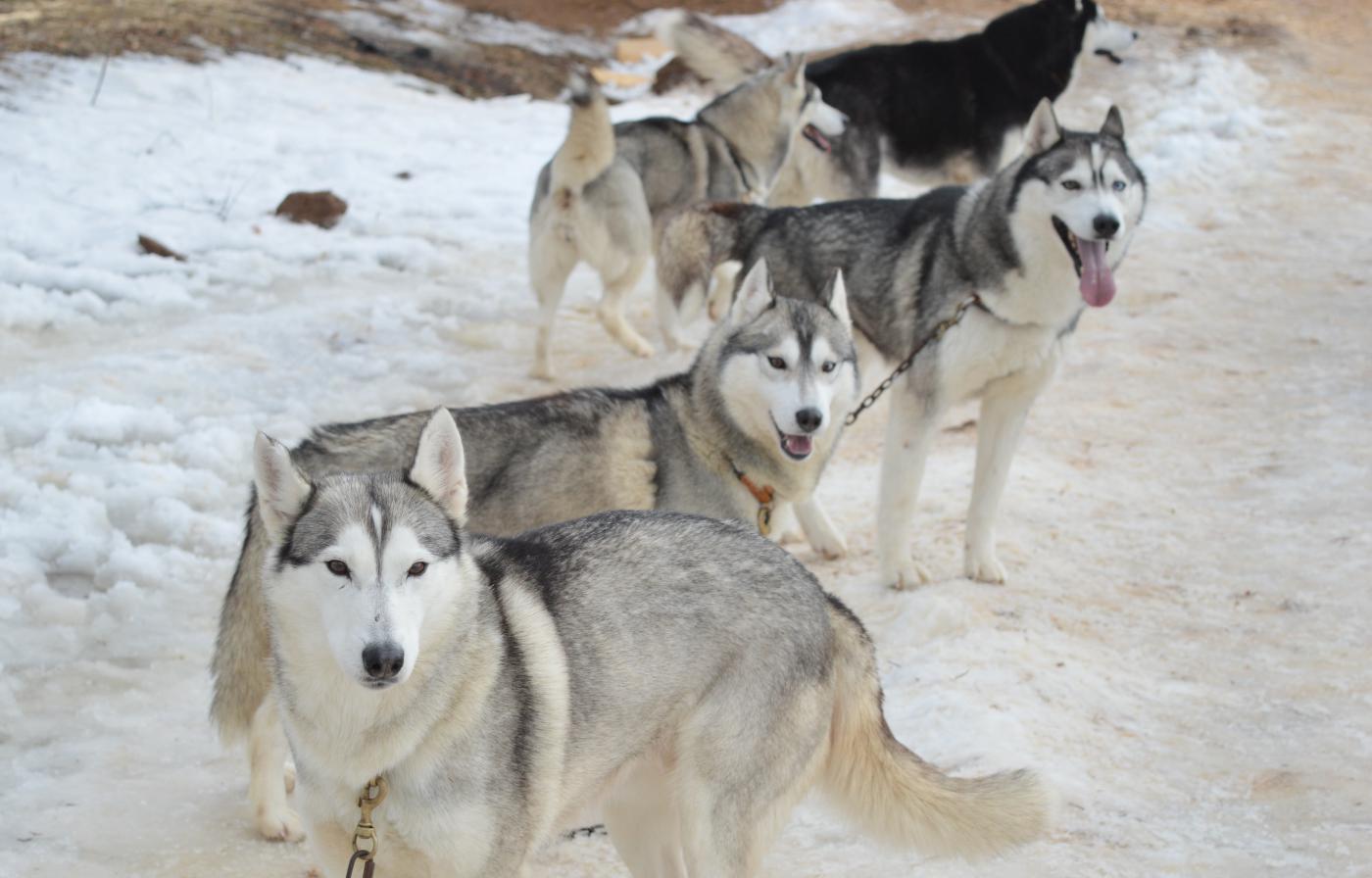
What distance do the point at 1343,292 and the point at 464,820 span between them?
29.6 feet

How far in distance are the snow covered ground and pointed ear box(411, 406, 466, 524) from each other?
1606 mm

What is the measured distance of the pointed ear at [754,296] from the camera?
17.4 ft

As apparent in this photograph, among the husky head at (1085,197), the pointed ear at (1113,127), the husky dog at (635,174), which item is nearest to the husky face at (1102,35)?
the husky dog at (635,174)

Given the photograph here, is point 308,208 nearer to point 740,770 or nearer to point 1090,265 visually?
point 1090,265

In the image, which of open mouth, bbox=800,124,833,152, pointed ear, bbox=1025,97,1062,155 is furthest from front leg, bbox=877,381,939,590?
open mouth, bbox=800,124,833,152

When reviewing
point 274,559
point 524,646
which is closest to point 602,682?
point 524,646

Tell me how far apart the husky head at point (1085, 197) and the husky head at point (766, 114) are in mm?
3907

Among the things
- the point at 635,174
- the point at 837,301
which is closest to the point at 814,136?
the point at 635,174

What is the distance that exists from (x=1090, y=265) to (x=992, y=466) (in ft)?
3.53

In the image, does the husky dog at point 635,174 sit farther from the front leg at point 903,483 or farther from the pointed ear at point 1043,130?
the pointed ear at point 1043,130

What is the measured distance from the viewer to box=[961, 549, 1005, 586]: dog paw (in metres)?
6.32

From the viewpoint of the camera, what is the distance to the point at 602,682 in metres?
3.36

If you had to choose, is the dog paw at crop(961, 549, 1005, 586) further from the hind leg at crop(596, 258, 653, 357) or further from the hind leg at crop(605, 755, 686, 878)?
the hind leg at crop(596, 258, 653, 357)

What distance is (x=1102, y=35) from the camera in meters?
11.7
